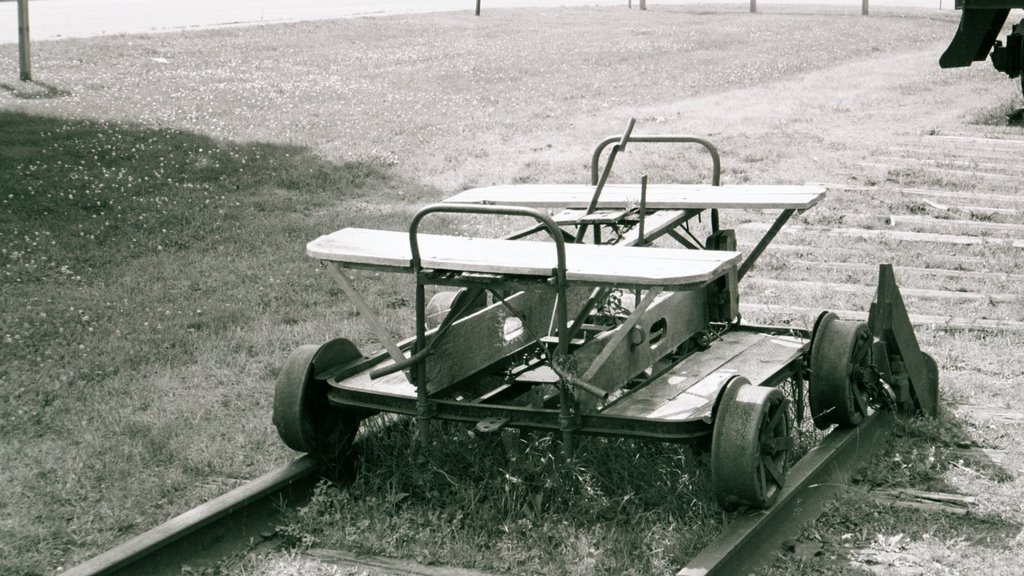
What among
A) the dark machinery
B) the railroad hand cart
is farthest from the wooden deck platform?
the dark machinery

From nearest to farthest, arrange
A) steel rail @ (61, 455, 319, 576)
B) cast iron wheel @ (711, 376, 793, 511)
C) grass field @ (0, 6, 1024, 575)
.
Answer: steel rail @ (61, 455, 319, 576), cast iron wheel @ (711, 376, 793, 511), grass field @ (0, 6, 1024, 575)

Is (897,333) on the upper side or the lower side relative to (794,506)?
upper

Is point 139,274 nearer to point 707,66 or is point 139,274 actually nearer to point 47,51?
point 47,51

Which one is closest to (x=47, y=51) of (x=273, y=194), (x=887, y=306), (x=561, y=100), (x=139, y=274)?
(x=561, y=100)

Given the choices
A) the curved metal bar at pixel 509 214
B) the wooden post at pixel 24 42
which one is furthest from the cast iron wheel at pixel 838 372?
the wooden post at pixel 24 42

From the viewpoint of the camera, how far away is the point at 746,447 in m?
4.34

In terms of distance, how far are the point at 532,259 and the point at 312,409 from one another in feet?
3.99

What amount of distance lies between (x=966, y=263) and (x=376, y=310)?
4.15 m

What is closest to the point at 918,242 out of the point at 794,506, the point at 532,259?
the point at 794,506

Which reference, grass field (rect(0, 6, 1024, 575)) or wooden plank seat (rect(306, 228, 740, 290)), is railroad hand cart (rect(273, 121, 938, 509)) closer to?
wooden plank seat (rect(306, 228, 740, 290))

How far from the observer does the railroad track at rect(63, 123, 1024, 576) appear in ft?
14.5

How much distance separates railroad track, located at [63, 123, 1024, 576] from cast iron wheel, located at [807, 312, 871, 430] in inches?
3.7

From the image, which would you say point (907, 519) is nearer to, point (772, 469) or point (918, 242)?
point (772, 469)

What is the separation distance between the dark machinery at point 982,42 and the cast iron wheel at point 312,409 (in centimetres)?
907
